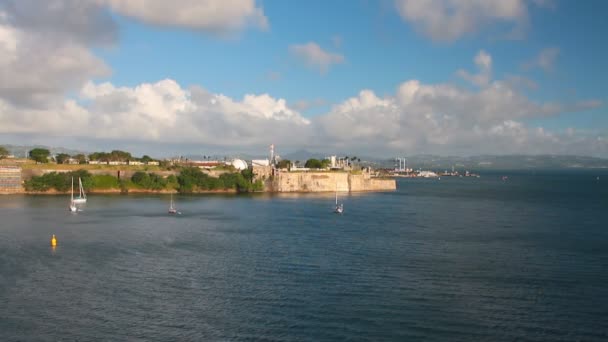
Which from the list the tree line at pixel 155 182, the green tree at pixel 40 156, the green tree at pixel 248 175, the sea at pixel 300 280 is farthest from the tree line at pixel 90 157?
the sea at pixel 300 280

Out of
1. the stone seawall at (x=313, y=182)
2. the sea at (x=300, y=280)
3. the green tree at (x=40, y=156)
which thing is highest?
the green tree at (x=40, y=156)

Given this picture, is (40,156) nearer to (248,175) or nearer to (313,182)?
(248,175)

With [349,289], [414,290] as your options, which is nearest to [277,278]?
[349,289]

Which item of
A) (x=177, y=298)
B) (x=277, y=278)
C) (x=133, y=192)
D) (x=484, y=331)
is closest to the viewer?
(x=484, y=331)

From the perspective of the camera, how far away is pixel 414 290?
3291 cm

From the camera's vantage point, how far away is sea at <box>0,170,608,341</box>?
26625 millimetres

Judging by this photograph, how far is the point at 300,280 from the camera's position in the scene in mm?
35719

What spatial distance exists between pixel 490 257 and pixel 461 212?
127 feet

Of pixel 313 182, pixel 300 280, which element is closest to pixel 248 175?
pixel 313 182

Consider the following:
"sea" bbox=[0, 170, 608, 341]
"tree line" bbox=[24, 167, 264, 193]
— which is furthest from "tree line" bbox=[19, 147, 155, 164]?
"sea" bbox=[0, 170, 608, 341]

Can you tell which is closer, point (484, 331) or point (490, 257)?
point (484, 331)

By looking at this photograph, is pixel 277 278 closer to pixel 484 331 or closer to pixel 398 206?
pixel 484 331

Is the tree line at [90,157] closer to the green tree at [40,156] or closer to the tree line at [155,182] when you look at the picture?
the green tree at [40,156]

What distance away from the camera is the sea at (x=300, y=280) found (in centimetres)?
2662
